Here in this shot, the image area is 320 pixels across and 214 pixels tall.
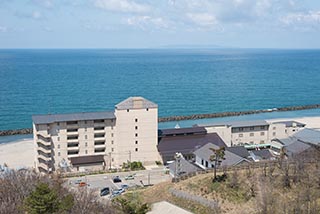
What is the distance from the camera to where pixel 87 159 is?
136 ft

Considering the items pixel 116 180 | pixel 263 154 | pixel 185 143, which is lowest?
pixel 116 180

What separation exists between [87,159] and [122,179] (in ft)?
19.1

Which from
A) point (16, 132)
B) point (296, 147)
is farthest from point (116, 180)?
point (16, 132)

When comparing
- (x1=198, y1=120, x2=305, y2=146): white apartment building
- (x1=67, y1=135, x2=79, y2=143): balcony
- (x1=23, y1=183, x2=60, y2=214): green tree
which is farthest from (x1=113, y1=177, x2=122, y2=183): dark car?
(x1=23, y1=183, x2=60, y2=214): green tree

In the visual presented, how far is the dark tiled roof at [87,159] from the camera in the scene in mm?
41062

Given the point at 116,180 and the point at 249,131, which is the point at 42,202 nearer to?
the point at 116,180

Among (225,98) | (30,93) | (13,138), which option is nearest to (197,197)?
(13,138)

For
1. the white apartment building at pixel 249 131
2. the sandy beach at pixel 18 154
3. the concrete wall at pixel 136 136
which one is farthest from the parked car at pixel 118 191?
the white apartment building at pixel 249 131

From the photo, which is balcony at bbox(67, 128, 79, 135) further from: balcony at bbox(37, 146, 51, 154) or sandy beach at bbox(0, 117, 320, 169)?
sandy beach at bbox(0, 117, 320, 169)

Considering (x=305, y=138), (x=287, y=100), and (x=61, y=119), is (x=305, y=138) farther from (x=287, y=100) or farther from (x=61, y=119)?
(x=287, y=100)

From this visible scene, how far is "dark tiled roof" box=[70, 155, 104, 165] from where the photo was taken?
4106 cm

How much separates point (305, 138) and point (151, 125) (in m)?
17.4

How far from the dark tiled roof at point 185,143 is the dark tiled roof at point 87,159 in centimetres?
654

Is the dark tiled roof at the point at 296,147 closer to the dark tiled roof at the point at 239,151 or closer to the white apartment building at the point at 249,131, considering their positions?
the dark tiled roof at the point at 239,151
